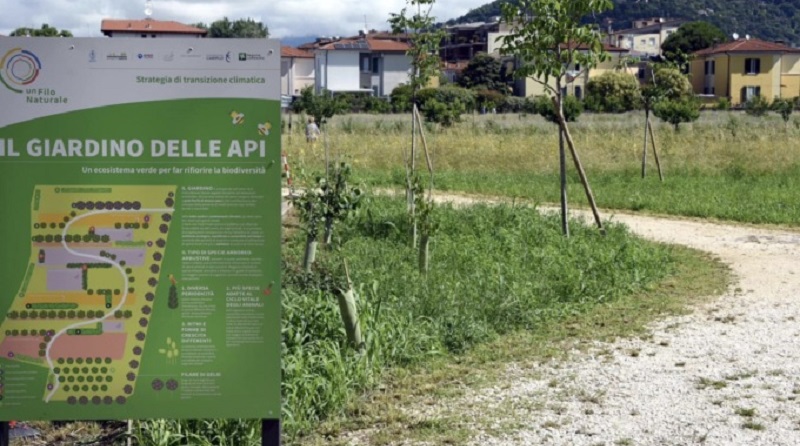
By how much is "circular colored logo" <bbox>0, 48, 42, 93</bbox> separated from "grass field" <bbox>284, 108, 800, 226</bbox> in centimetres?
1226

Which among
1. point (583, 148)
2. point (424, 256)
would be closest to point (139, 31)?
point (424, 256)

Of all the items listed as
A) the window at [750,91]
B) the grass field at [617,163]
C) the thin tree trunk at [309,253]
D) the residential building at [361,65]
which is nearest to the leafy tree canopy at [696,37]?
the window at [750,91]

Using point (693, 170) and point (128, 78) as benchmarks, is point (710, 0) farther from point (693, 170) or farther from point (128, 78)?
point (128, 78)

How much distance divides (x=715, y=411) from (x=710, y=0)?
635ft

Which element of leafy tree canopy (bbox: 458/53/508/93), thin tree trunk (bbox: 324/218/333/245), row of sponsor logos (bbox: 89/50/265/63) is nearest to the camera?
row of sponsor logos (bbox: 89/50/265/63)

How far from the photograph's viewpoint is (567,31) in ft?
45.2

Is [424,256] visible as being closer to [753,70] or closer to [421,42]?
[421,42]

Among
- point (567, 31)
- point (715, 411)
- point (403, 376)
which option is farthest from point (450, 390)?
point (567, 31)

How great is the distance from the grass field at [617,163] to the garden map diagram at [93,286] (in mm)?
12267

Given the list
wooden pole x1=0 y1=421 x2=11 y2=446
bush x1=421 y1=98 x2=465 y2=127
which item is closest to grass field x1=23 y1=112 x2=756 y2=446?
wooden pole x1=0 y1=421 x2=11 y2=446

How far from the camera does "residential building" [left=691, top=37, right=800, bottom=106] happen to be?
73938 millimetres

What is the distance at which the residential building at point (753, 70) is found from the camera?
2911 inches

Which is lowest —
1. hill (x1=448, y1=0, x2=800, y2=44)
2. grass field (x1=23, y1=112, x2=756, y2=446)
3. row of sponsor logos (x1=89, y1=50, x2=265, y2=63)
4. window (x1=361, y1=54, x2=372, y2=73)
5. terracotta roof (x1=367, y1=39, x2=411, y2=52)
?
grass field (x1=23, y1=112, x2=756, y2=446)

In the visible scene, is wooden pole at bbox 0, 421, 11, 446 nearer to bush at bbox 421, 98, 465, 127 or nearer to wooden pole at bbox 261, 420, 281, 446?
wooden pole at bbox 261, 420, 281, 446
